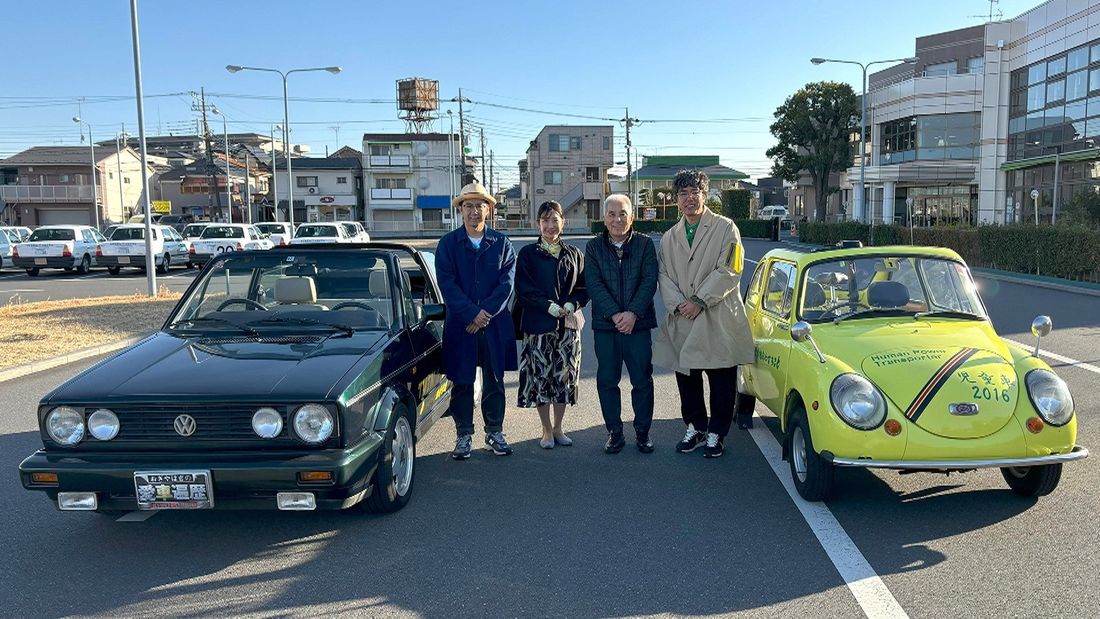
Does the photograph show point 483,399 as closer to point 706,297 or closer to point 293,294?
point 293,294

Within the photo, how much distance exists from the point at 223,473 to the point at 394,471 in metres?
1.06

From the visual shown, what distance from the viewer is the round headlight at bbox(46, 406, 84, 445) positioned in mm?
4164

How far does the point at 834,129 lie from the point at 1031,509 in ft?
194

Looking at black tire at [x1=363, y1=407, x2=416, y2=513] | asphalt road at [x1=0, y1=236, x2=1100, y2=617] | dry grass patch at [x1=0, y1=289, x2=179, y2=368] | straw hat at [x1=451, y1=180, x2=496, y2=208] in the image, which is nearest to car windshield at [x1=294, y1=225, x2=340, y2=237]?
dry grass patch at [x1=0, y1=289, x2=179, y2=368]

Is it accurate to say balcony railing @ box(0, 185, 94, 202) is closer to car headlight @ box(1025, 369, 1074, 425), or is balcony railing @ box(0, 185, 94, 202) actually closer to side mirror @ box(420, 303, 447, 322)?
side mirror @ box(420, 303, 447, 322)

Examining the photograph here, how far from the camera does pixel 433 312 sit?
5703 mm

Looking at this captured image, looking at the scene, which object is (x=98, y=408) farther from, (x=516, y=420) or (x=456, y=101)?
(x=456, y=101)

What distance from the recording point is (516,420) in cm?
727

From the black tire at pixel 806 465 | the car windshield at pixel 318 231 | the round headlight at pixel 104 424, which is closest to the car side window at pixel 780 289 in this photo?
the black tire at pixel 806 465

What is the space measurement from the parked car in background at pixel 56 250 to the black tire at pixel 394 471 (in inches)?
1020

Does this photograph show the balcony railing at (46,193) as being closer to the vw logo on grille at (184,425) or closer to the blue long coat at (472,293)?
the blue long coat at (472,293)

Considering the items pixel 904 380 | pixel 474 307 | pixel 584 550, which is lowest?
pixel 584 550

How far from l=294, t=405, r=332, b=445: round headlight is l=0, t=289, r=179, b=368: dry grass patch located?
24.9ft

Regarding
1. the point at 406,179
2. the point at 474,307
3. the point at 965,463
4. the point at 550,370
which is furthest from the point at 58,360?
the point at 406,179
